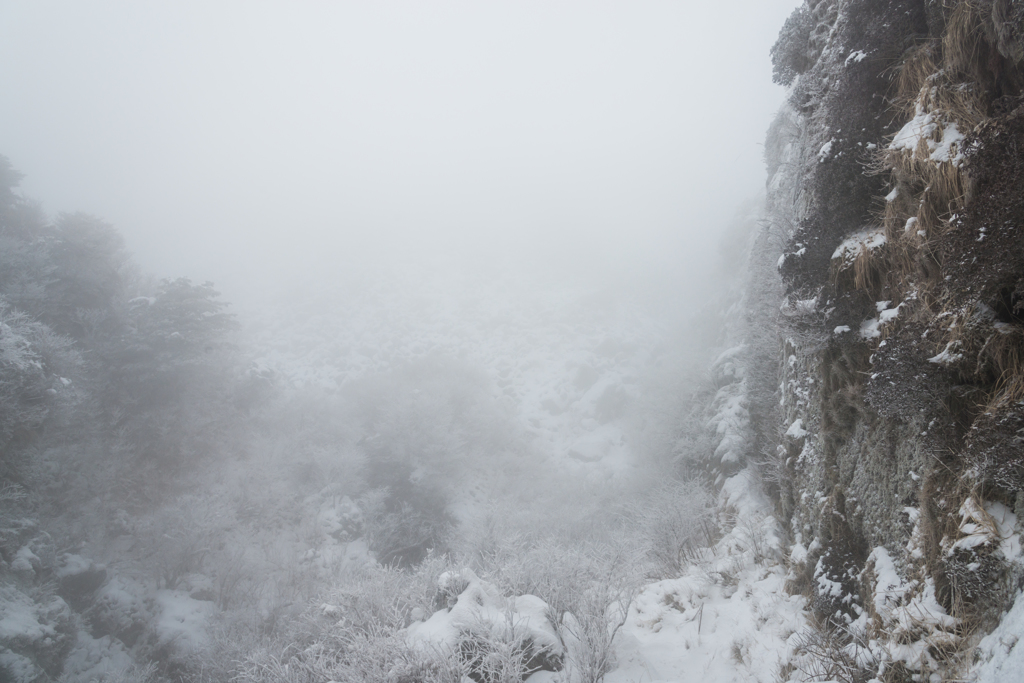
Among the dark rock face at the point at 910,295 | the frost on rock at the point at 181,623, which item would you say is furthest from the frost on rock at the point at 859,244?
the frost on rock at the point at 181,623

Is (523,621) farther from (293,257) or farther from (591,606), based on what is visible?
(293,257)

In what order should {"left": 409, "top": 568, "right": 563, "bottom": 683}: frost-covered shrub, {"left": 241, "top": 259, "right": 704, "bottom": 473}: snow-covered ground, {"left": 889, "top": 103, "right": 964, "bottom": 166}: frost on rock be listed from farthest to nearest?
{"left": 241, "top": 259, "right": 704, "bottom": 473}: snow-covered ground < {"left": 409, "top": 568, "right": 563, "bottom": 683}: frost-covered shrub < {"left": 889, "top": 103, "right": 964, "bottom": 166}: frost on rock

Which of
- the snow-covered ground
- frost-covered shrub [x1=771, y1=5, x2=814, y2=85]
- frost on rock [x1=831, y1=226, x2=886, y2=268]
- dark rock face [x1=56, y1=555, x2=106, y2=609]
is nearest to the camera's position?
frost on rock [x1=831, y1=226, x2=886, y2=268]

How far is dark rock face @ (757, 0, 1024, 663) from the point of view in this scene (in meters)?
2.32

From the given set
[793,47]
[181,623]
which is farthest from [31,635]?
[793,47]

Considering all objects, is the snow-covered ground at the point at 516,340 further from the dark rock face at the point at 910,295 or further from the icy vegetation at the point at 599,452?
the dark rock face at the point at 910,295

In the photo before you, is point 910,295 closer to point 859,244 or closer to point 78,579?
point 859,244

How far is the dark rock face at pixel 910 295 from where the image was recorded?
2320mm

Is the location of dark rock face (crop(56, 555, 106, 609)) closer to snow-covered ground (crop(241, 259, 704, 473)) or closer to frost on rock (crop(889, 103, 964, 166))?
snow-covered ground (crop(241, 259, 704, 473))

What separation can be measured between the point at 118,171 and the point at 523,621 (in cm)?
6519

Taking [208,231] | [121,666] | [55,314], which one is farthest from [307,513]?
[208,231]

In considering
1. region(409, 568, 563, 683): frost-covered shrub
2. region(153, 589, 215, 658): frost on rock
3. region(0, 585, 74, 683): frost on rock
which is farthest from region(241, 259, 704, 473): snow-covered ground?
region(409, 568, 563, 683): frost-covered shrub

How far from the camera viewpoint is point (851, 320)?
4152 mm

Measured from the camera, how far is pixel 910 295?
10.6ft
